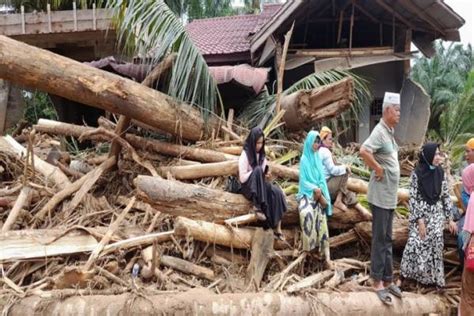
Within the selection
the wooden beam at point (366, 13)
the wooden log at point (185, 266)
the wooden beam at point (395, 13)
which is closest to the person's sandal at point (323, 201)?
the wooden log at point (185, 266)

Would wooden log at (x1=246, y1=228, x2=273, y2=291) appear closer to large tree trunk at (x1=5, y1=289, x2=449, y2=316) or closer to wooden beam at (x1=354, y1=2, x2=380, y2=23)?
large tree trunk at (x1=5, y1=289, x2=449, y2=316)

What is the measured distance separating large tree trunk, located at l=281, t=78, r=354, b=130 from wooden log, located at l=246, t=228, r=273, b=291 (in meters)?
2.22

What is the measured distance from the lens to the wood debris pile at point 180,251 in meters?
4.61

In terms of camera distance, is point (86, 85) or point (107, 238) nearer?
point (107, 238)

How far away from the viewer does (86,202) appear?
637 centimetres

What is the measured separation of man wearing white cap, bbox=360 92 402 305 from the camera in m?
4.46

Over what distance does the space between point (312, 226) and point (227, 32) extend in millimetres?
7974

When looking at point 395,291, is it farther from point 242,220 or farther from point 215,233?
point 215,233

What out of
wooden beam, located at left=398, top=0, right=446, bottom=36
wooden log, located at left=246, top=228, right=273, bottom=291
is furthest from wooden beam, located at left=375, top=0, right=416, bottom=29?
wooden log, located at left=246, top=228, right=273, bottom=291

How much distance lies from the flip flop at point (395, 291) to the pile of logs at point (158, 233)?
0.11m

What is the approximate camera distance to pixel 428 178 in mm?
4793

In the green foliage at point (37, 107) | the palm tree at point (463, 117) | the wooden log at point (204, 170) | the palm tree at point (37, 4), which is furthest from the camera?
the green foliage at point (37, 107)

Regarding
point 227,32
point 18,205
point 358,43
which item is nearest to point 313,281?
point 18,205

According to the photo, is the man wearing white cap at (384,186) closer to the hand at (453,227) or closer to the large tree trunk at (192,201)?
the hand at (453,227)
